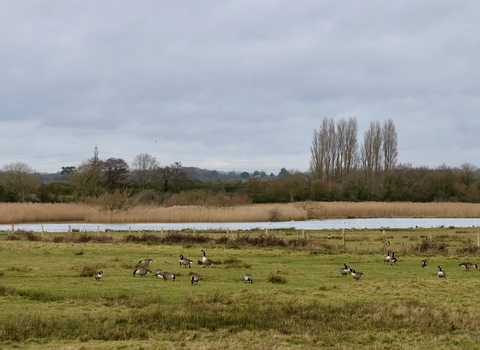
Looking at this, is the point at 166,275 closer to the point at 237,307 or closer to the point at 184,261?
the point at 184,261

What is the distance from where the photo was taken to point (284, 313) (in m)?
13.5

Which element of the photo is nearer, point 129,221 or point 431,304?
point 431,304

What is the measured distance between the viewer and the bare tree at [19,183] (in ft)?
293

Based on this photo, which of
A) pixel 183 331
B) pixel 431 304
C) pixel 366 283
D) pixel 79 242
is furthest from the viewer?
pixel 79 242

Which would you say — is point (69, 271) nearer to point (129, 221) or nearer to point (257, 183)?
point (129, 221)

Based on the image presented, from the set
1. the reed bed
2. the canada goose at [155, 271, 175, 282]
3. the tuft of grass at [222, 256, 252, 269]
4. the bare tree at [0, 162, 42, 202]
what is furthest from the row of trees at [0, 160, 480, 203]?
the canada goose at [155, 271, 175, 282]

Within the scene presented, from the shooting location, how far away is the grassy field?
11.2 metres

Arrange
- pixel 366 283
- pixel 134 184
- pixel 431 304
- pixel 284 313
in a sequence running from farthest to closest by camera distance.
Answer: pixel 134 184 < pixel 366 283 < pixel 431 304 < pixel 284 313

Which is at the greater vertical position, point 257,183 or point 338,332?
point 257,183

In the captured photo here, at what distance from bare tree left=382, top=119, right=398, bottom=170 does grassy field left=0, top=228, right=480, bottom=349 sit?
3615 inches

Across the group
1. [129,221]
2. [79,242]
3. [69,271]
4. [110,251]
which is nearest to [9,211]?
[129,221]

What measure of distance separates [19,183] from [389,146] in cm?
7736

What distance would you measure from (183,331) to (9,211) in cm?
5735


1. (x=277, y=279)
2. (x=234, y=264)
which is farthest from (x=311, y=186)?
(x=277, y=279)
